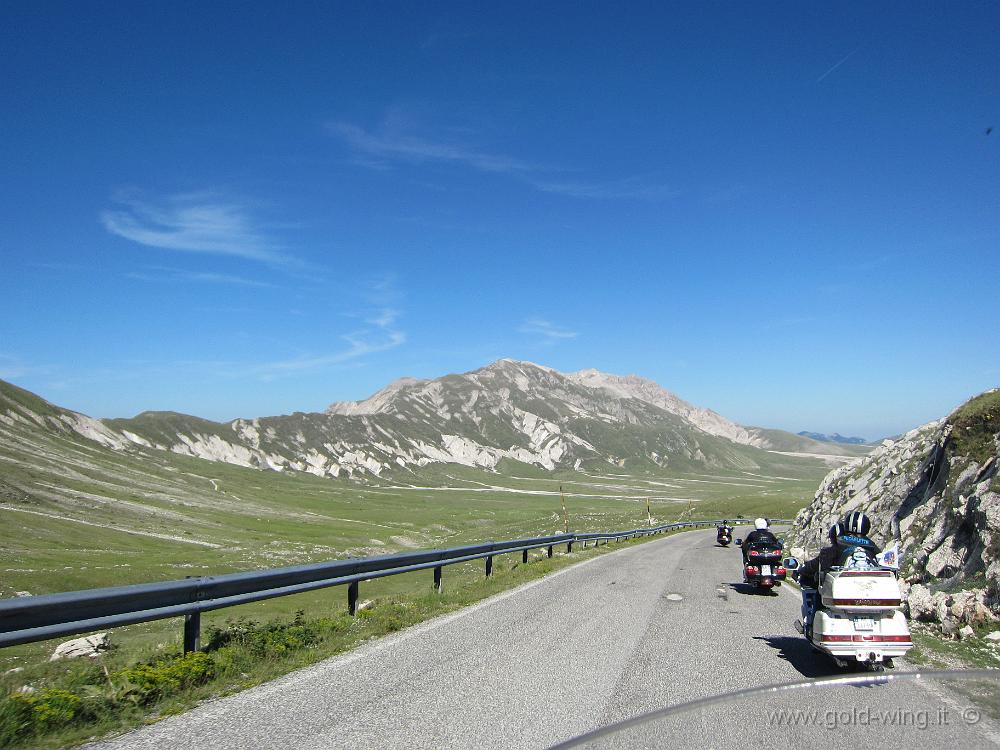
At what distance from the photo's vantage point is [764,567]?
16672mm

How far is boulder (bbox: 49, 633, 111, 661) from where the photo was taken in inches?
423

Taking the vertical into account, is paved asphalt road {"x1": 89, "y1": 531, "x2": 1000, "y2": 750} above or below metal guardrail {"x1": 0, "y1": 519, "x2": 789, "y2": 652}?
below

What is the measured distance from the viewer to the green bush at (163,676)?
7.11 m

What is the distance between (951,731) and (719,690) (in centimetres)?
304

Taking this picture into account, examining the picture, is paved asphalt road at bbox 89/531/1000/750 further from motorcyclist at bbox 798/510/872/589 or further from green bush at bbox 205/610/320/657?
motorcyclist at bbox 798/510/872/589

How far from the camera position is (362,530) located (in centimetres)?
9575

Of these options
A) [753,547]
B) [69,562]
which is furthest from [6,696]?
[69,562]

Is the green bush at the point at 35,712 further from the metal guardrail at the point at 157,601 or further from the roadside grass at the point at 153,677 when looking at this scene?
the metal guardrail at the point at 157,601

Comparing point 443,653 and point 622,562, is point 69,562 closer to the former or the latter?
point 622,562

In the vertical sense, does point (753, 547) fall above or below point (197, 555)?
above

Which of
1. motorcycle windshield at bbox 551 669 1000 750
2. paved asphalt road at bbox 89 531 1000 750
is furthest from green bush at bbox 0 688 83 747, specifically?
motorcycle windshield at bbox 551 669 1000 750

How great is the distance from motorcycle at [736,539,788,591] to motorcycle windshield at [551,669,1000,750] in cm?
1183

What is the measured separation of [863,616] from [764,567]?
9.18 m

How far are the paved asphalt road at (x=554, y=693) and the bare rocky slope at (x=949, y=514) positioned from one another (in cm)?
296
